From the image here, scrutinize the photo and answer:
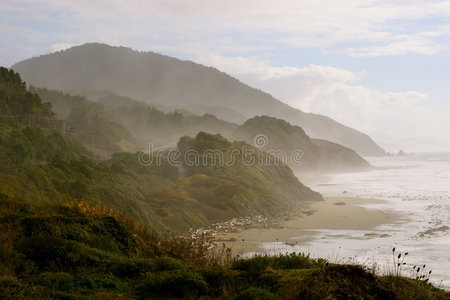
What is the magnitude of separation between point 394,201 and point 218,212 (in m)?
21.2

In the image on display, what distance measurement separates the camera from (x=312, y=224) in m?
31.0

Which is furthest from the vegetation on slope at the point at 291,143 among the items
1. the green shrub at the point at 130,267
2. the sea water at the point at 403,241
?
the green shrub at the point at 130,267

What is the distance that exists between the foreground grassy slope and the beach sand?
1097 centimetres

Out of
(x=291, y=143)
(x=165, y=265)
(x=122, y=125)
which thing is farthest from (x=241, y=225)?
(x=122, y=125)

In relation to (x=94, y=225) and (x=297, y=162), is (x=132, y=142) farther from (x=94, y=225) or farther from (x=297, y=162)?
(x=94, y=225)

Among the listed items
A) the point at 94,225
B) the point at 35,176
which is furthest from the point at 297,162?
the point at 94,225

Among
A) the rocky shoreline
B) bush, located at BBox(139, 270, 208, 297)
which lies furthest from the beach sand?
bush, located at BBox(139, 270, 208, 297)

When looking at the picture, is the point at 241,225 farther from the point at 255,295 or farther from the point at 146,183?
the point at 255,295

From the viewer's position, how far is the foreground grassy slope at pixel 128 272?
6.62 meters

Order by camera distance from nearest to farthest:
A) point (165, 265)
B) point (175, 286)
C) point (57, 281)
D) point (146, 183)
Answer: point (57, 281) < point (175, 286) < point (165, 265) < point (146, 183)

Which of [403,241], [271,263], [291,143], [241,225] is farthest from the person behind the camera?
[291,143]

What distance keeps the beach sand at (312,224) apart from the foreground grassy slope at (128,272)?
10968 mm

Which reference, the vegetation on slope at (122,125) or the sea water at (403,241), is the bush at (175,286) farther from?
the vegetation on slope at (122,125)

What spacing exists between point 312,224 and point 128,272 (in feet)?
80.7
